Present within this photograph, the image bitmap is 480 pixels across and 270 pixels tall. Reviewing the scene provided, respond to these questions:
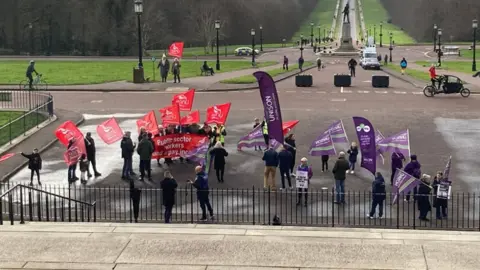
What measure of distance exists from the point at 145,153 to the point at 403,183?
746 cm

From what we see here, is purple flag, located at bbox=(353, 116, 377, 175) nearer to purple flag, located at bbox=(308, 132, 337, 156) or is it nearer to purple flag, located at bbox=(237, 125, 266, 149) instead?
purple flag, located at bbox=(308, 132, 337, 156)

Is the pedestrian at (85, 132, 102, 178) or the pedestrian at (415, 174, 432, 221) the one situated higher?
the pedestrian at (85, 132, 102, 178)

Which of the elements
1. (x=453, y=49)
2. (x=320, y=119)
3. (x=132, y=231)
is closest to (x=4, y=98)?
(x=320, y=119)

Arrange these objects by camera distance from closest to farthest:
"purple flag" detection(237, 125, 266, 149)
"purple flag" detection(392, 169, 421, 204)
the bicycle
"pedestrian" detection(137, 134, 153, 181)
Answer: "purple flag" detection(392, 169, 421, 204) < "pedestrian" detection(137, 134, 153, 181) < "purple flag" detection(237, 125, 266, 149) < the bicycle

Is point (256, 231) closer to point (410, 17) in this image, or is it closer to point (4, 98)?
point (4, 98)

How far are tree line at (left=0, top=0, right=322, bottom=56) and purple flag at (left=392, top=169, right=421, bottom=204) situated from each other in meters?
84.5

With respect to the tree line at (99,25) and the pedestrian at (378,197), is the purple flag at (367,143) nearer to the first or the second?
the pedestrian at (378,197)

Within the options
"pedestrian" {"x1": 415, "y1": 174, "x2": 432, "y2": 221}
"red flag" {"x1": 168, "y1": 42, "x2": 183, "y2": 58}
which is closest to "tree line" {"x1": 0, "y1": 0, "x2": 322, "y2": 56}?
"red flag" {"x1": 168, "y1": 42, "x2": 183, "y2": 58}

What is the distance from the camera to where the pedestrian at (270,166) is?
1891 centimetres

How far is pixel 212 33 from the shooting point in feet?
367

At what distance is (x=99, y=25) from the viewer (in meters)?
105

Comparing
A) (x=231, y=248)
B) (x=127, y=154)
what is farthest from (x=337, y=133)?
(x=231, y=248)

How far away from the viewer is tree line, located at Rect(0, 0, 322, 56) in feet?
339

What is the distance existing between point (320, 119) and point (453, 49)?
71.9 m
